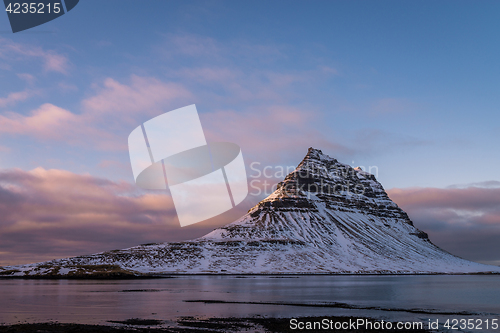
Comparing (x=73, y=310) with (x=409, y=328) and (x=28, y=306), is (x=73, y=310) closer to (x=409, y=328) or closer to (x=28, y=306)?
(x=28, y=306)

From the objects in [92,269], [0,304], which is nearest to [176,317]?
[0,304]

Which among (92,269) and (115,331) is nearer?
(115,331)

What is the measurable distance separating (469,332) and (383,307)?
20704mm

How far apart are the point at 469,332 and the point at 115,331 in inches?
1333

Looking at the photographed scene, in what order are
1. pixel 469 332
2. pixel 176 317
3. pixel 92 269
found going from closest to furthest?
pixel 469 332 < pixel 176 317 < pixel 92 269

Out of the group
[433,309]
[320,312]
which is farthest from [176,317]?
[433,309]

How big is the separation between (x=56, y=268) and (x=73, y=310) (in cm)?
16098

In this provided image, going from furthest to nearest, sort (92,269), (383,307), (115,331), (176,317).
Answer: (92,269), (383,307), (176,317), (115,331)

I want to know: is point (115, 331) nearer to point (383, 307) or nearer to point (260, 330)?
point (260, 330)

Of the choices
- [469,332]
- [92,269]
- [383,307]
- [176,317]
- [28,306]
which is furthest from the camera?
[92,269]

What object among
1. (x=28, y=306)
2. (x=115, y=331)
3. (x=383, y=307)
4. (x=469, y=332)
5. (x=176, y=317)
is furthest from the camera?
(x=383, y=307)

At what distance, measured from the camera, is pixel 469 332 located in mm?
42000

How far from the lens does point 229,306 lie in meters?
59.7

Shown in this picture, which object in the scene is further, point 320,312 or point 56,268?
point 56,268
